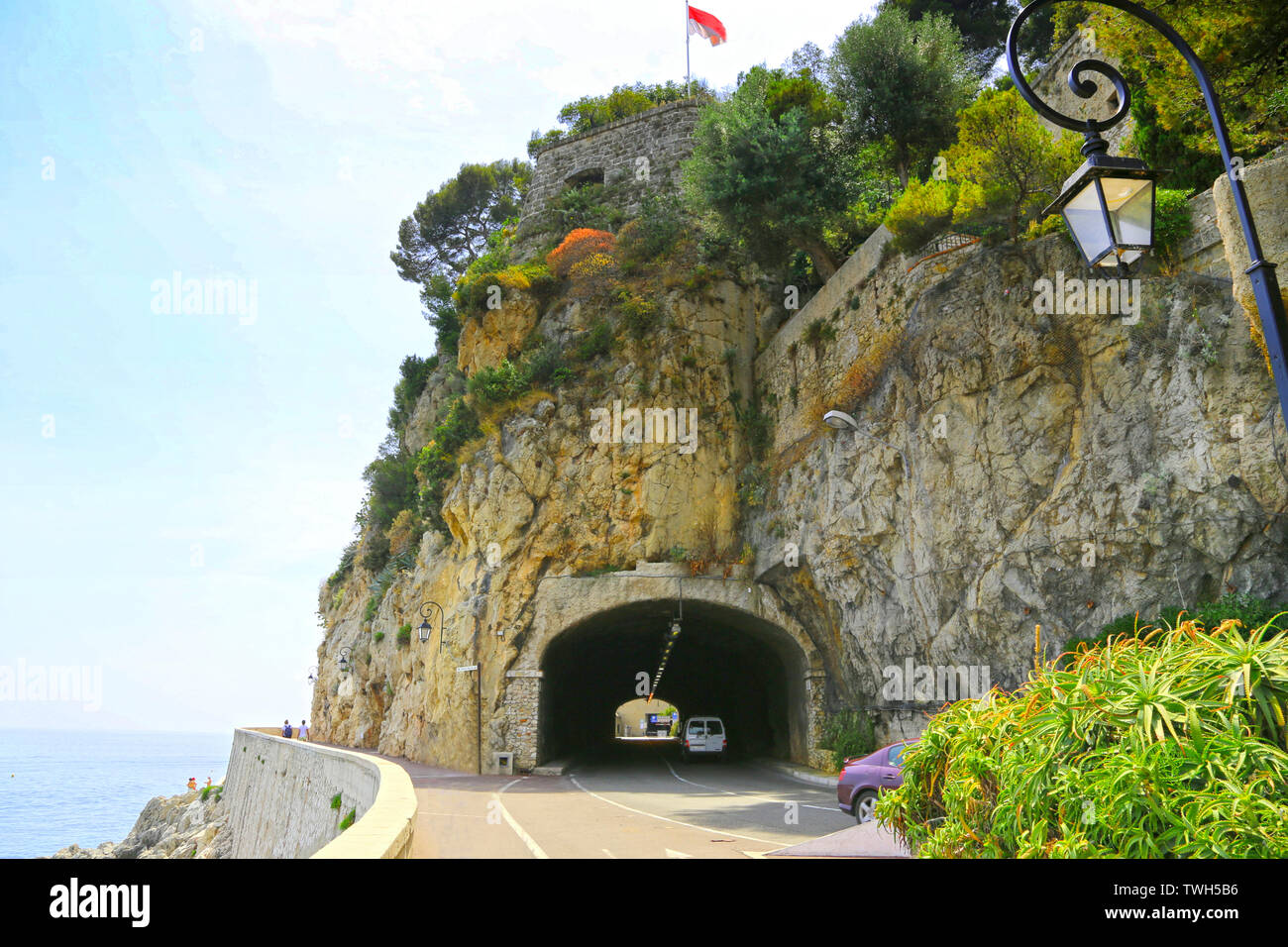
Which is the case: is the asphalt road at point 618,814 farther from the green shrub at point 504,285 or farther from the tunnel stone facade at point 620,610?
the green shrub at point 504,285

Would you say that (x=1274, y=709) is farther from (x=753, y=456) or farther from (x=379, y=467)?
(x=379, y=467)

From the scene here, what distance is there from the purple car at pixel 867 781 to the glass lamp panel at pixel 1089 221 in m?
7.63

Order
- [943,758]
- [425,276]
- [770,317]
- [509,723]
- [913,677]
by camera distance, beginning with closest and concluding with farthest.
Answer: [943,758] < [913,677] < [509,723] < [770,317] < [425,276]

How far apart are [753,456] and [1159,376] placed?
1375 cm

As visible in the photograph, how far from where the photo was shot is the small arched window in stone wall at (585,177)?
122ft

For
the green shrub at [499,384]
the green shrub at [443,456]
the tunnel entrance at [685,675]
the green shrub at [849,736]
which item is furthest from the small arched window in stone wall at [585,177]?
the green shrub at [849,736]

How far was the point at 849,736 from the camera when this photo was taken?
68.9 ft

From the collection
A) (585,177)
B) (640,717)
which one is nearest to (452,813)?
(585,177)

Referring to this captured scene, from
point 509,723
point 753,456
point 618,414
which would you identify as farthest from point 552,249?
point 509,723

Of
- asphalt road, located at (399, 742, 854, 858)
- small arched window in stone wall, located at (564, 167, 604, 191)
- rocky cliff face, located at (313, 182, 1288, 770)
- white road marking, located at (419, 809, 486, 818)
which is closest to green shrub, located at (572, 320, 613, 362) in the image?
rocky cliff face, located at (313, 182, 1288, 770)

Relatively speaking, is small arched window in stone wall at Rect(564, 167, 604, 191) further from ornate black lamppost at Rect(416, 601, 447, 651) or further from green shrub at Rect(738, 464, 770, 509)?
ornate black lamppost at Rect(416, 601, 447, 651)

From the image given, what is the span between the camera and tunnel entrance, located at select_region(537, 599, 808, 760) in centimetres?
2578
